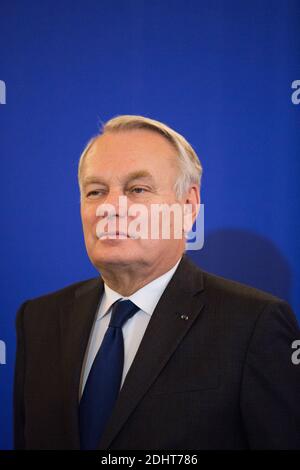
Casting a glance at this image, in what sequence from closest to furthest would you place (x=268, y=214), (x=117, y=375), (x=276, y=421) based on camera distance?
(x=276, y=421), (x=117, y=375), (x=268, y=214)

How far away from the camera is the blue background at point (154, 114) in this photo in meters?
1.83

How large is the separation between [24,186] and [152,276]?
60cm

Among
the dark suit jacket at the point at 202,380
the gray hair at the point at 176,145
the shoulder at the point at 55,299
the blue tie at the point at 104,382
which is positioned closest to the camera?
the dark suit jacket at the point at 202,380

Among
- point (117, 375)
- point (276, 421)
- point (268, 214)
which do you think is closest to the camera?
point (276, 421)

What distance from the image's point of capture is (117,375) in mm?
1557

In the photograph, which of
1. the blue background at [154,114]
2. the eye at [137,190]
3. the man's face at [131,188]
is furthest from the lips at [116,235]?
the blue background at [154,114]

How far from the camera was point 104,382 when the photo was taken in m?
1.56

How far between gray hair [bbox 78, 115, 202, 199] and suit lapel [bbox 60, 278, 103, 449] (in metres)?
0.38

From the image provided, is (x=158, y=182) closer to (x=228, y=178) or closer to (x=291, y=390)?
(x=228, y=178)

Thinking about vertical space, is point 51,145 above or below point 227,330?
above

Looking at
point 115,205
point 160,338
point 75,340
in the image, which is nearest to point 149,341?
point 160,338

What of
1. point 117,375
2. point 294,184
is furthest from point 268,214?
point 117,375

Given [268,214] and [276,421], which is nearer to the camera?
[276,421]

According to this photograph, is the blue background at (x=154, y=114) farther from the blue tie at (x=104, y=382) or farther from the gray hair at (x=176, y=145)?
the blue tie at (x=104, y=382)
